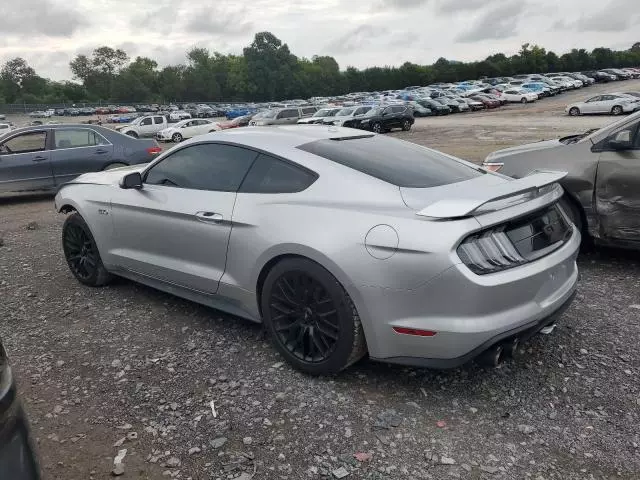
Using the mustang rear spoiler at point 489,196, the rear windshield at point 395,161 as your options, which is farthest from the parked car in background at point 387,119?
the mustang rear spoiler at point 489,196

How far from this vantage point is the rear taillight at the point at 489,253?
2.90m

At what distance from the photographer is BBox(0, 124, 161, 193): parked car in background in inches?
416

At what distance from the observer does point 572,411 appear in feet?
10.1

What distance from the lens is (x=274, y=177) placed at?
3.72 meters

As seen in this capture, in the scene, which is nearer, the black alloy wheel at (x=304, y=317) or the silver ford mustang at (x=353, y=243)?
the silver ford mustang at (x=353, y=243)

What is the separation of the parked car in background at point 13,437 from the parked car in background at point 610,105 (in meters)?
38.6

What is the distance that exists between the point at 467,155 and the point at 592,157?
11845 mm

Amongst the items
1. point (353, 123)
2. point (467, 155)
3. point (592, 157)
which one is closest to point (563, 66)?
point (353, 123)

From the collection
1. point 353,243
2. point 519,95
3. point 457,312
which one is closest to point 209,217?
point 353,243

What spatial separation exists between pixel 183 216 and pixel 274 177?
795 mm

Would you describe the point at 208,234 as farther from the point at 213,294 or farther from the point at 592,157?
the point at 592,157

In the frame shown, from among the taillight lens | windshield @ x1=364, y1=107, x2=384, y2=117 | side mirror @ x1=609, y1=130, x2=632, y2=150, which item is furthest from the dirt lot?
windshield @ x1=364, y1=107, x2=384, y2=117

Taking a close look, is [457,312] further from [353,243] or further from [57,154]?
[57,154]

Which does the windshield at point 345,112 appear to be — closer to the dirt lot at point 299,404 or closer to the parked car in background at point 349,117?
the parked car in background at point 349,117
